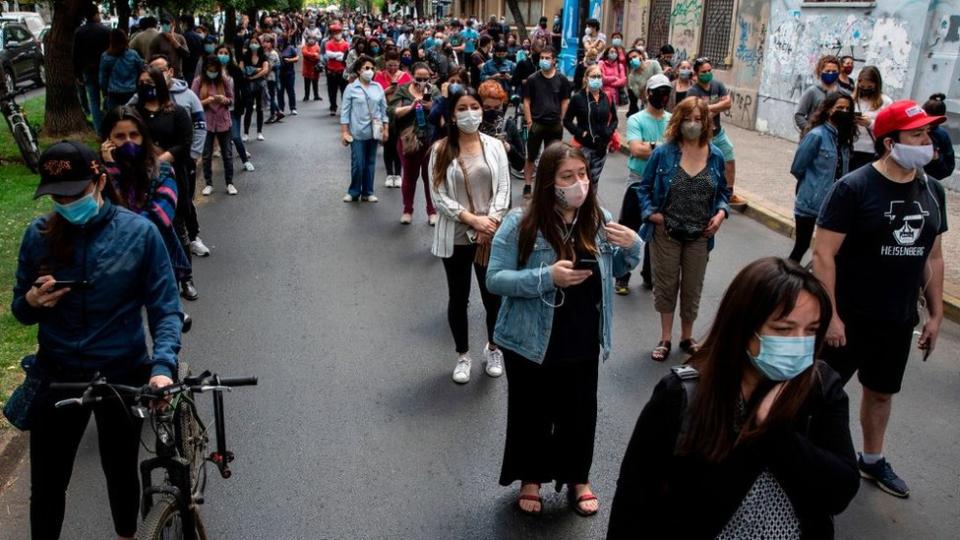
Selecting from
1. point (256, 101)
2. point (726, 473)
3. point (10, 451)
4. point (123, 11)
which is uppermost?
point (123, 11)

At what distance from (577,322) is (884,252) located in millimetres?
1537

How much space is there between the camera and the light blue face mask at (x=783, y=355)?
6.99 feet

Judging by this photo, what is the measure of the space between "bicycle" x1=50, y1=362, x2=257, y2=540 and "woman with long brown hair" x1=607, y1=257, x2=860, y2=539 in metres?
1.56

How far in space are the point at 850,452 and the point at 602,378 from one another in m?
3.60

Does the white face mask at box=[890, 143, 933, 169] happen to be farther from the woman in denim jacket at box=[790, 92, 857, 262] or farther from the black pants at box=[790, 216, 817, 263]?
the black pants at box=[790, 216, 817, 263]

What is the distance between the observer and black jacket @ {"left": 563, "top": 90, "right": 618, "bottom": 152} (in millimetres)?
8719

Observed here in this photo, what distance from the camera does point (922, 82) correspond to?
12.1 m

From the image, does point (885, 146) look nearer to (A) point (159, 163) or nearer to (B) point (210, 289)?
(A) point (159, 163)

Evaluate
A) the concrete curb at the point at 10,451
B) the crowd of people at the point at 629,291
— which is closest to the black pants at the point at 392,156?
the crowd of people at the point at 629,291

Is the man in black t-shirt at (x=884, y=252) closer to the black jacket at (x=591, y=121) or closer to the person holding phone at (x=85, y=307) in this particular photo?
the person holding phone at (x=85, y=307)

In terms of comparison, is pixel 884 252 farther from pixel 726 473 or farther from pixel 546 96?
pixel 546 96

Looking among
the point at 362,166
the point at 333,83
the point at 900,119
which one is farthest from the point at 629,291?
the point at 333,83

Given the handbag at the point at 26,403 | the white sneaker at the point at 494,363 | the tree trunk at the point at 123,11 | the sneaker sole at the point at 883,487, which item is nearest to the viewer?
the handbag at the point at 26,403

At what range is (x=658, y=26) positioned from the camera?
2275cm
